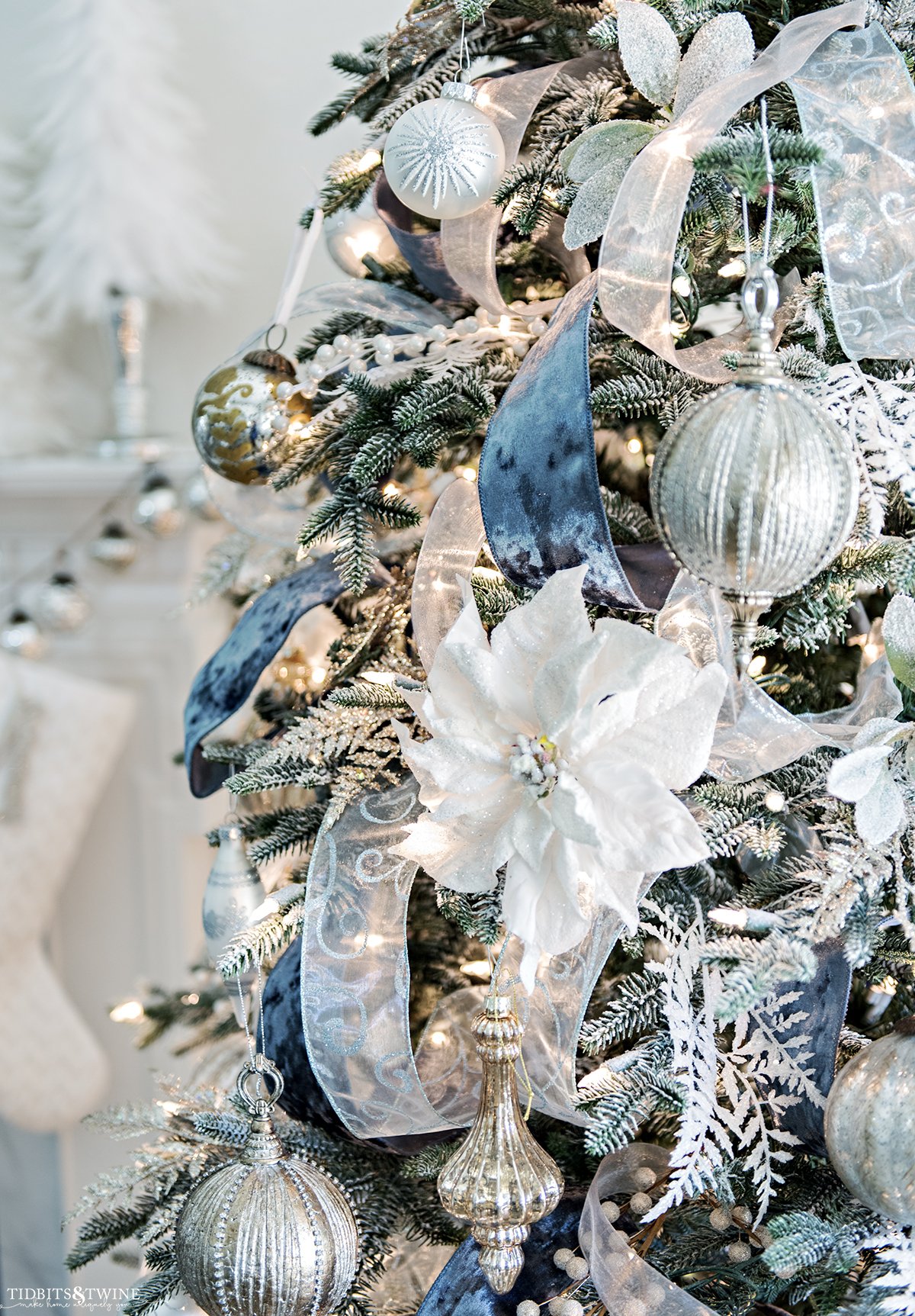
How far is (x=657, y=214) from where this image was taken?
1.37 ft

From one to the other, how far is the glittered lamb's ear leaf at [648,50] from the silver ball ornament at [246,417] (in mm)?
221

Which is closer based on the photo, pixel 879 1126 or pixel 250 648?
pixel 879 1126

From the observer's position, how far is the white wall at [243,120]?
4.24ft

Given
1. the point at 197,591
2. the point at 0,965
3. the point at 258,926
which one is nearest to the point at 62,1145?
the point at 0,965

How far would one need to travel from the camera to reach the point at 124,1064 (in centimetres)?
148

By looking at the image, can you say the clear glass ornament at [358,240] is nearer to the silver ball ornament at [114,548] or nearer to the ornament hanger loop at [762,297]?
the ornament hanger loop at [762,297]

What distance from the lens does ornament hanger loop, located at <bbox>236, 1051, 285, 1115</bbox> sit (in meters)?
0.52

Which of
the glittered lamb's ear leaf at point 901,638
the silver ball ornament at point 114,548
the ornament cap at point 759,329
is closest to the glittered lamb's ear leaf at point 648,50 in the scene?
the ornament cap at point 759,329

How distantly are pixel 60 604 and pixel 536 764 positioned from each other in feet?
3.47

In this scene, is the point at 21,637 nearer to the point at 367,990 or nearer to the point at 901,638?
the point at 367,990

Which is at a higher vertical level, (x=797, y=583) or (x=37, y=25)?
(x=37, y=25)

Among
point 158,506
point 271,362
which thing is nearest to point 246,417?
point 271,362

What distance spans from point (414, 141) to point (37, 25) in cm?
104

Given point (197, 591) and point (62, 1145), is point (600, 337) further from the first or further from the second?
point (62, 1145)
